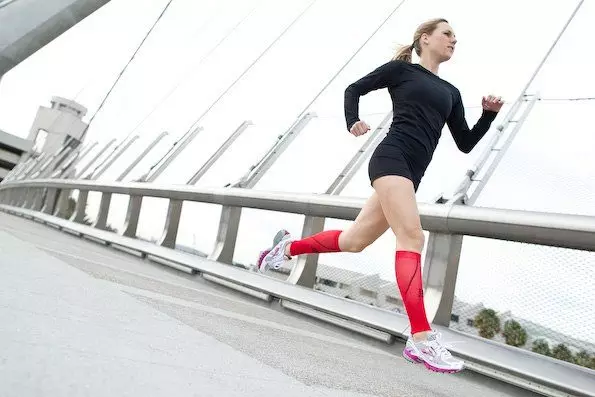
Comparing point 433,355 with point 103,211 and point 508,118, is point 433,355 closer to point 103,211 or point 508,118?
point 508,118

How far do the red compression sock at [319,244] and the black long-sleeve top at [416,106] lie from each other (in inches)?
26.1

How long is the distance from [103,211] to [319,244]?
768cm

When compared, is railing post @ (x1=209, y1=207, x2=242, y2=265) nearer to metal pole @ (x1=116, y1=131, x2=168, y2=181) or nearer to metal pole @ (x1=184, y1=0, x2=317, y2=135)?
metal pole @ (x1=184, y1=0, x2=317, y2=135)

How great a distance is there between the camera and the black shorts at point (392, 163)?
263cm

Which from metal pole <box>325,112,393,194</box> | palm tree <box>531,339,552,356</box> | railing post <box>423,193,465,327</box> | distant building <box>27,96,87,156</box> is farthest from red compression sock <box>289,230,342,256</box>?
distant building <box>27,96,87,156</box>

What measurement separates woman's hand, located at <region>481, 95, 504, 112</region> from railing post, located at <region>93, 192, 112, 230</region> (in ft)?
27.5

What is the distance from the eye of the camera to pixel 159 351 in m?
1.61

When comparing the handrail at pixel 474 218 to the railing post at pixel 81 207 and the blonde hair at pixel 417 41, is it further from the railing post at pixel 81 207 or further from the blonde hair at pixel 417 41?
the railing post at pixel 81 207

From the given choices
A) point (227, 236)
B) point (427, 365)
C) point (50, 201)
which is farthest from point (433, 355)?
point (50, 201)

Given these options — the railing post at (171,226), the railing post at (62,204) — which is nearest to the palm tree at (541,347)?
the railing post at (171,226)

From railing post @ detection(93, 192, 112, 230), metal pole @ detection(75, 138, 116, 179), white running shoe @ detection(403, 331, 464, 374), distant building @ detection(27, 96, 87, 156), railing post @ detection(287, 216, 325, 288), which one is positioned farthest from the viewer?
distant building @ detection(27, 96, 87, 156)

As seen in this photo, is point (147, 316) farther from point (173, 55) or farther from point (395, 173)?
point (173, 55)

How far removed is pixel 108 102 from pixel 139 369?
18819mm

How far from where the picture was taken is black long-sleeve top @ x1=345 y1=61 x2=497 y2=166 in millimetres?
2717
